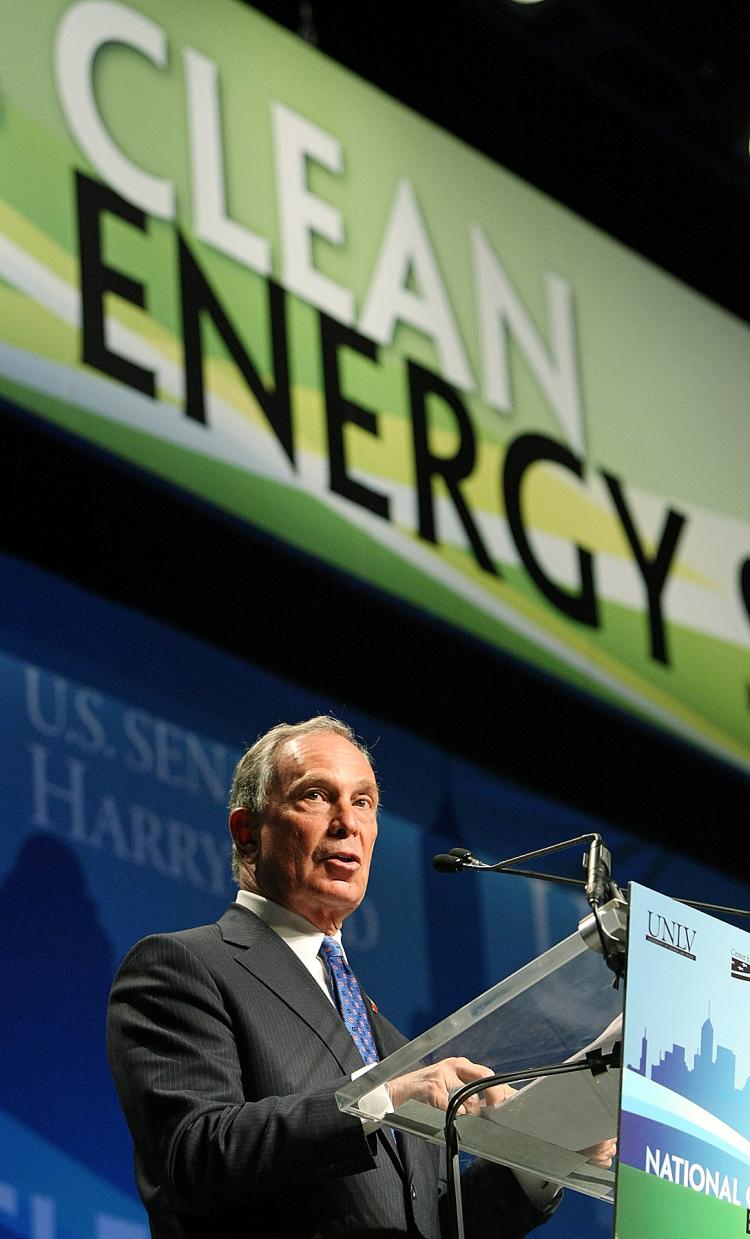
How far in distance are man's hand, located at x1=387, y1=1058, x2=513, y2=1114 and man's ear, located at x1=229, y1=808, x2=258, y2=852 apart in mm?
756

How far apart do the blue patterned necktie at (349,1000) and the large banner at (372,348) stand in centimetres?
183

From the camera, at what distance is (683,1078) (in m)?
1.83

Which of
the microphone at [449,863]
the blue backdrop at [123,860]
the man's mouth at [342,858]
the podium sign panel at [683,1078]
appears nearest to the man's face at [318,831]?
the man's mouth at [342,858]

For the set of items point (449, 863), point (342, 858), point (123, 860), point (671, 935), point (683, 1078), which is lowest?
point (683, 1078)

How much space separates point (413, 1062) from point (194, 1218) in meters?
0.44

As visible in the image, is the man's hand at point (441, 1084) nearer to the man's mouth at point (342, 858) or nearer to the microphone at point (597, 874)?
the microphone at point (597, 874)

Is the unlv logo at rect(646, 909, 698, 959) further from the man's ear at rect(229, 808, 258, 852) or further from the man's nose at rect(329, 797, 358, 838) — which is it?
the man's ear at rect(229, 808, 258, 852)

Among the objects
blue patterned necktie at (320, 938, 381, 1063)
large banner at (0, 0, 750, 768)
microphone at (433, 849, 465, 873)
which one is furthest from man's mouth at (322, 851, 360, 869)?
large banner at (0, 0, 750, 768)

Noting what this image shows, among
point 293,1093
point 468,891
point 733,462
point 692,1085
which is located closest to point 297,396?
point 468,891

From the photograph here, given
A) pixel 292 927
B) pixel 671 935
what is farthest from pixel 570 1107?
pixel 292 927

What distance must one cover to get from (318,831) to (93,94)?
239 cm

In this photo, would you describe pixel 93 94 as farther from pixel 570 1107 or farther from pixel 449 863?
pixel 570 1107

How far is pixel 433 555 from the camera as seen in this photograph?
4719 mm

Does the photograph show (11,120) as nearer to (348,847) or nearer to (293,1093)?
(348,847)
